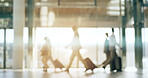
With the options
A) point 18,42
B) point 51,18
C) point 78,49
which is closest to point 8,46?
point 18,42

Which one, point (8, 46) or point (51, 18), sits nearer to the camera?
point (51, 18)

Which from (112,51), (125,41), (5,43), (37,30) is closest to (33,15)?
(37,30)

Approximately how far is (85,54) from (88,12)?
8.13 ft

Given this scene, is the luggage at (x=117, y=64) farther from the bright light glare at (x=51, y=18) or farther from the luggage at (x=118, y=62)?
the bright light glare at (x=51, y=18)

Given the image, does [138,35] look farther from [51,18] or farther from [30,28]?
[30,28]

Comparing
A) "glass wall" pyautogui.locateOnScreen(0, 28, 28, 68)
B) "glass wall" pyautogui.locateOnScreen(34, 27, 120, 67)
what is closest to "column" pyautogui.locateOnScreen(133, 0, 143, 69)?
"glass wall" pyautogui.locateOnScreen(34, 27, 120, 67)

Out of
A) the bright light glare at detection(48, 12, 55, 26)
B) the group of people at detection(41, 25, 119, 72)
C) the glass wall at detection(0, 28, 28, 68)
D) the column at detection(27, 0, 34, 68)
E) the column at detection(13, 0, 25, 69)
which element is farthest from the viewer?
the bright light glare at detection(48, 12, 55, 26)

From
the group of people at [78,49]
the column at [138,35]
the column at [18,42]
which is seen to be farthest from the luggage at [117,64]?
the column at [18,42]

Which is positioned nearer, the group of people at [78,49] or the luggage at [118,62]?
the group of people at [78,49]

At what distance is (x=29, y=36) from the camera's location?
63.9ft

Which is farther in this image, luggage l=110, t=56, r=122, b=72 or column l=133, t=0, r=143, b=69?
column l=133, t=0, r=143, b=69

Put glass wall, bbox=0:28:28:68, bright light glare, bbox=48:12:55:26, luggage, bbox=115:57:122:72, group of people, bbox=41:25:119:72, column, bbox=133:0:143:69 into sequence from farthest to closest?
bright light glare, bbox=48:12:55:26, glass wall, bbox=0:28:28:68, column, bbox=133:0:143:69, luggage, bbox=115:57:122:72, group of people, bbox=41:25:119:72

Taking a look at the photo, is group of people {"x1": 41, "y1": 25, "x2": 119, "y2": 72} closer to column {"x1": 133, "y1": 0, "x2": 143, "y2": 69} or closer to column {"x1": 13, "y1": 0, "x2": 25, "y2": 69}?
column {"x1": 13, "y1": 0, "x2": 25, "y2": 69}

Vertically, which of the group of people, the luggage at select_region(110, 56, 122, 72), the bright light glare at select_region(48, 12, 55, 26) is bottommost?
the luggage at select_region(110, 56, 122, 72)
